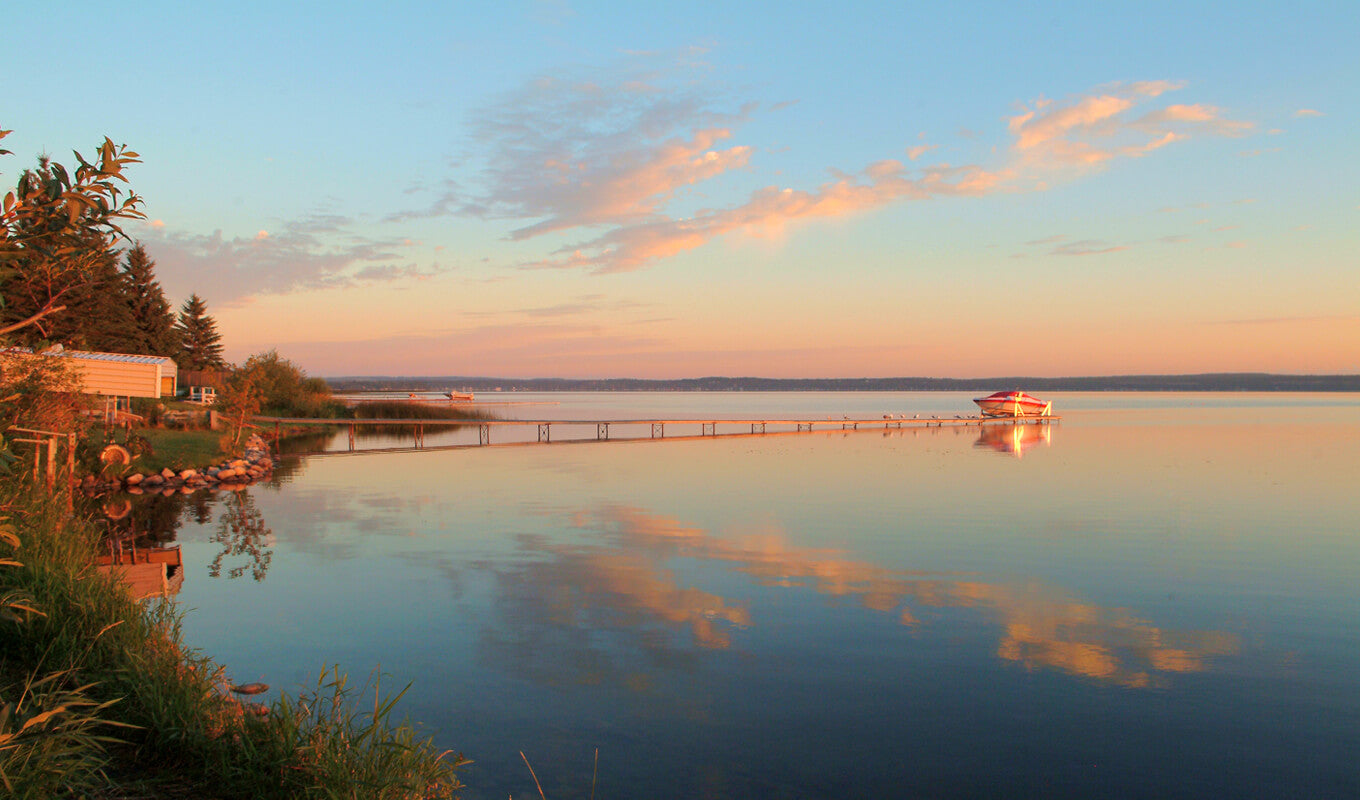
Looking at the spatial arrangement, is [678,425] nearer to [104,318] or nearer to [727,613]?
[104,318]

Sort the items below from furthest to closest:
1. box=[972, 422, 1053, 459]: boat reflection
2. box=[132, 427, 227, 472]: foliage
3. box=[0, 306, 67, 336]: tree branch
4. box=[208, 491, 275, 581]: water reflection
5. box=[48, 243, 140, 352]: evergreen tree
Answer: box=[972, 422, 1053, 459]: boat reflection → box=[48, 243, 140, 352]: evergreen tree → box=[132, 427, 227, 472]: foliage → box=[208, 491, 275, 581]: water reflection → box=[0, 306, 67, 336]: tree branch

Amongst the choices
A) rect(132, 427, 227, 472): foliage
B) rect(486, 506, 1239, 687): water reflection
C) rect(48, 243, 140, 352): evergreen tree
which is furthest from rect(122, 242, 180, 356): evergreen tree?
rect(486, 506, 1239, 687): water reflection

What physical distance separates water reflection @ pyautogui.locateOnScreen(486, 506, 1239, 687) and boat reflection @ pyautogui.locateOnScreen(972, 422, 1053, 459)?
33.5 m

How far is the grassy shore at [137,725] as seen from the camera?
18.0 ft

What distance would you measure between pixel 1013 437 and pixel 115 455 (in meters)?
56.7

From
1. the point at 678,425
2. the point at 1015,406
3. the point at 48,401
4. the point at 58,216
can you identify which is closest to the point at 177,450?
the point at 48,401

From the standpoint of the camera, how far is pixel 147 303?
62.9m

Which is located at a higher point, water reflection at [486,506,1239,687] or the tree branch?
the tree branch

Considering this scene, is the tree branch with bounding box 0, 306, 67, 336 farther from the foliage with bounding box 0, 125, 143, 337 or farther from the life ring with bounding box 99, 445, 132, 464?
the life ring with bounding box 99, 445, 132, 464

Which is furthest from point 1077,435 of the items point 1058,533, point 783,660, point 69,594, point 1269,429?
point 69,594

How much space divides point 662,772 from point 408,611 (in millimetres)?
6849

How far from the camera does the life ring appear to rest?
2805cm

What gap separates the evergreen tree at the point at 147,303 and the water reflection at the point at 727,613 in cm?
5399

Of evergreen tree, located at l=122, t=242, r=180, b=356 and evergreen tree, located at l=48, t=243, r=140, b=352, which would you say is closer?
evergreen tree, located at l=48, t=243, r=140, b=352
